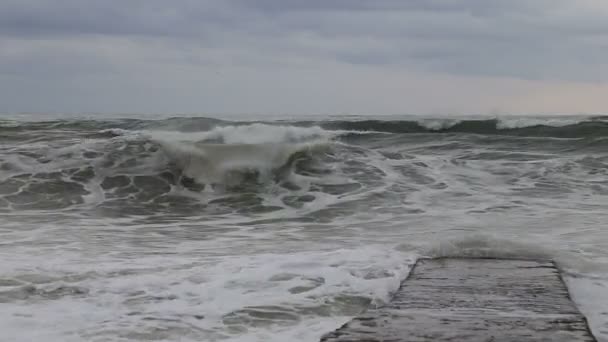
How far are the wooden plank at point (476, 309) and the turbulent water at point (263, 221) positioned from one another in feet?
0.91

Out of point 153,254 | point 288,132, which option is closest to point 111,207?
point 153,254

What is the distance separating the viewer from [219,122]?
61.3ft

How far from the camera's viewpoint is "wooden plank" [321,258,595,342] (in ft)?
9.01

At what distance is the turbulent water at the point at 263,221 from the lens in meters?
3.85

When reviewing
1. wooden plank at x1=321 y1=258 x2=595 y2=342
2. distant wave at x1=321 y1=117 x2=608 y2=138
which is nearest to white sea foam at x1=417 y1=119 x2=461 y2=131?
distant wave at x1=321 y1=117 x2=608 y2=138

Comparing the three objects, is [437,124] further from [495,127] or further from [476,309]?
[476,309]

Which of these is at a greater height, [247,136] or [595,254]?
[247,136]

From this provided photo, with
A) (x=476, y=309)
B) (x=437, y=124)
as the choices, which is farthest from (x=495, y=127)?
(x=476, y=309)

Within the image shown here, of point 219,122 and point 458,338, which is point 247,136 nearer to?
point 219,122

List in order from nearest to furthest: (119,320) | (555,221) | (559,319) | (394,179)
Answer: (559,319), (119,320), (555,221), (394,179)

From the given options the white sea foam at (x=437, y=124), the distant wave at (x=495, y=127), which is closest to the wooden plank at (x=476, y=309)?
the distant wave at (x=495, y=127)

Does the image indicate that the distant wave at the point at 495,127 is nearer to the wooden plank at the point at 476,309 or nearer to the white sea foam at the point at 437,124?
the white sea foam at the point at 437,124

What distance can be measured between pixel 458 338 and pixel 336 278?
183 centimetres

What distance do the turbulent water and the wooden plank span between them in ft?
0.91
